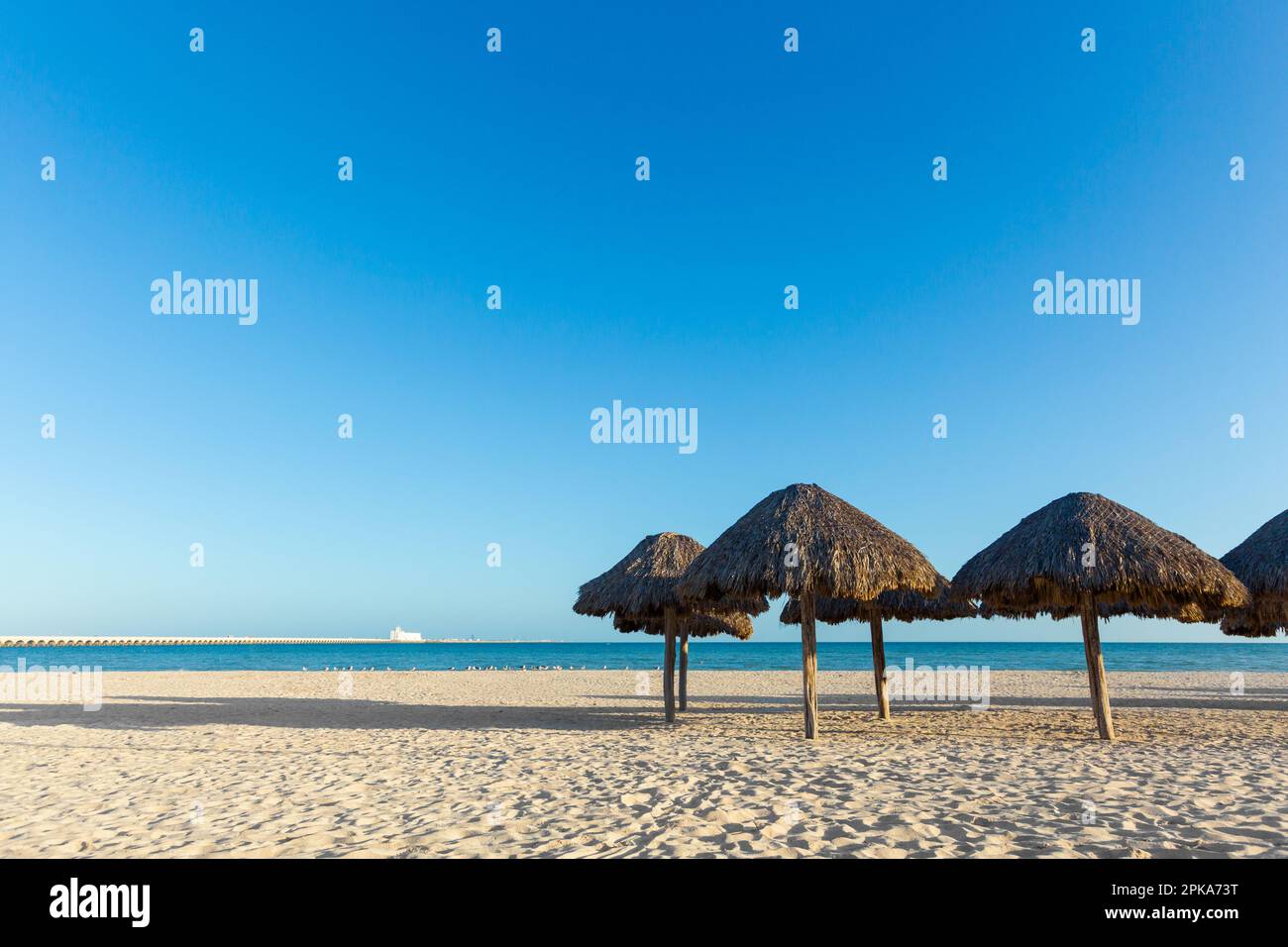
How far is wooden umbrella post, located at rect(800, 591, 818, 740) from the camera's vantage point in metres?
10.2

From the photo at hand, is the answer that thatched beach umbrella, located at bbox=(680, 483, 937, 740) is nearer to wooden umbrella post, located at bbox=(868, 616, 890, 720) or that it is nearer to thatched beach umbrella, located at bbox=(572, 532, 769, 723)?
thatched beach umbrella, located at bbox=(572, 532, 769, 723)

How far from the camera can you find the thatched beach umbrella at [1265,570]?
1179 cm

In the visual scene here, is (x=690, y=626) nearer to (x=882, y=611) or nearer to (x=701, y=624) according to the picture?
(x=701, y=624)

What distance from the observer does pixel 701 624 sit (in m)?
16.4

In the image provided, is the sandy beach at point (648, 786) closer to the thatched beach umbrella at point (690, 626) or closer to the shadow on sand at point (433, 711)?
the shadow on sand at point (433, 711)

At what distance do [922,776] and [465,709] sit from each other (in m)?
11.5

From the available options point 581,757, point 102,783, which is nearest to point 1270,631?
point 581,757

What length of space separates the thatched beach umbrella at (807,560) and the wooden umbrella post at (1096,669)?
2124 mm

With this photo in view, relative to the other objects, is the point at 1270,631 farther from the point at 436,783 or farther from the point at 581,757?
the point at 436,783

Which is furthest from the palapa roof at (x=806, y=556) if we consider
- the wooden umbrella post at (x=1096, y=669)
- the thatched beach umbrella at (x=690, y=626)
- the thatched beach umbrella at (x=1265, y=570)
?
the thatched beach umbrella at (x=1265, y=570)

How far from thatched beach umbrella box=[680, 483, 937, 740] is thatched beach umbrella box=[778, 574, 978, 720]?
102 inches
